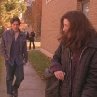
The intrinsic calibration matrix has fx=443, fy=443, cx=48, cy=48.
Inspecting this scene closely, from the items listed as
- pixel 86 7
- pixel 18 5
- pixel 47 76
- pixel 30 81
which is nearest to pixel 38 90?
pixel 30 81

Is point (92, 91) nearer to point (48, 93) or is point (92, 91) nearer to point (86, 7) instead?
point (48, 93)

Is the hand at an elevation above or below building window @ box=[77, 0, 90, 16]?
below

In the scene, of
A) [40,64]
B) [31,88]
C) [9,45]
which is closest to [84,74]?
[9,45]

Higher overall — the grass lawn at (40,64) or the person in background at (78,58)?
the person in background at (78,58)

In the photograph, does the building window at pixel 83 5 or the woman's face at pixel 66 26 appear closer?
the woman's face at pixel 66 26

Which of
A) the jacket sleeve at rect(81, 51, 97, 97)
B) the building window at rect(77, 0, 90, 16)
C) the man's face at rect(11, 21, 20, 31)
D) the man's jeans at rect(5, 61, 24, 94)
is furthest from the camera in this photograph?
the building window at rect(77, 0, 90, 16)

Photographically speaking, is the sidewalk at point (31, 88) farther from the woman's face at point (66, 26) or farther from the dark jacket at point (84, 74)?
the woman's face at point (66, 26)

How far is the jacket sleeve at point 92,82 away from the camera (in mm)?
4758

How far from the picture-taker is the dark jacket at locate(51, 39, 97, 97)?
15.7ft

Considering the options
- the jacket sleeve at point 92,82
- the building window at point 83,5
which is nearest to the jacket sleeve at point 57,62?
the jacket sleeve at point 92,82

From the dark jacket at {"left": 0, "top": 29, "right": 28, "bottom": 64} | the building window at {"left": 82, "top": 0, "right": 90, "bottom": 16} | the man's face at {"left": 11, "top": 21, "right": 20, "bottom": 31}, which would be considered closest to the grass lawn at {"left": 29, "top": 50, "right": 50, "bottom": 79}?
the building window at {"left": 82, "top": 0, "right": 90, "bottom": 16}

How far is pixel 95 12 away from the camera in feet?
40.0

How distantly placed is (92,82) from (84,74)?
126 millimetres

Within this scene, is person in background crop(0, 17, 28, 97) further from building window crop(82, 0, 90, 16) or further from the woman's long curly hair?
building window crop(82, 0, 90, 16)
